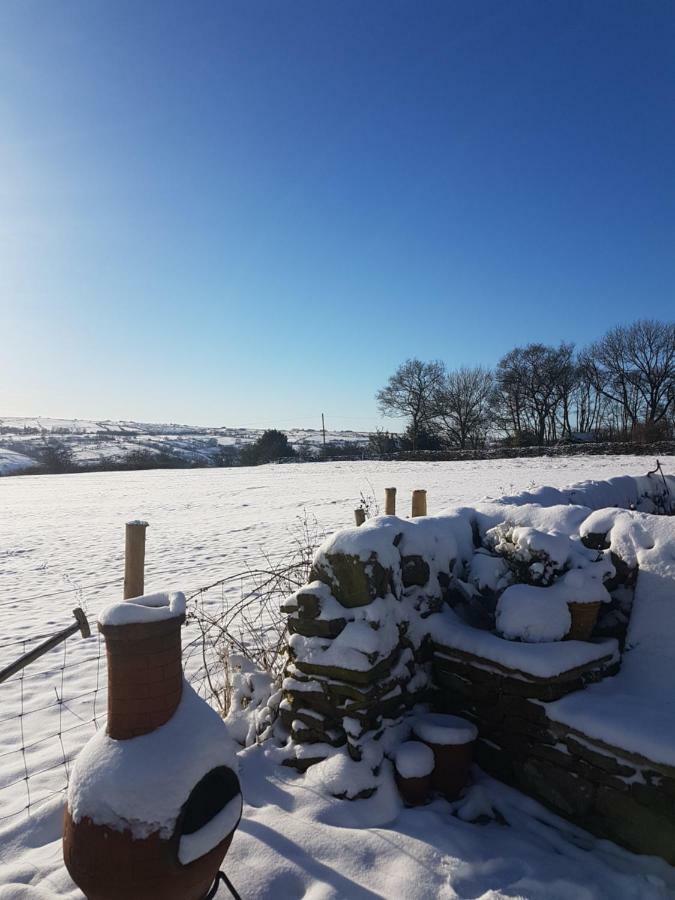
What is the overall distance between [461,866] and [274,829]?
2.73 ft

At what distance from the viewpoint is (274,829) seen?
2.26 meters

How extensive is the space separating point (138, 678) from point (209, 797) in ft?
1.68

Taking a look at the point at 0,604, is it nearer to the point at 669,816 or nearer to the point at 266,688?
the point at 266,688

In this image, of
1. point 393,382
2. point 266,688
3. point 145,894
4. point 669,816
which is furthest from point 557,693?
point 393,382

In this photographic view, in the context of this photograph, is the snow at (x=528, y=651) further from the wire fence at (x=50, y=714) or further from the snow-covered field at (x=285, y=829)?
the wire fence at (x=50, y=714)

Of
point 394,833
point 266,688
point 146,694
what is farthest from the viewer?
point 266,688

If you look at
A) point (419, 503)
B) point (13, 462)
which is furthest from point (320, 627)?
point (13, 462)

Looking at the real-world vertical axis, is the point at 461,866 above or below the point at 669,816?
below

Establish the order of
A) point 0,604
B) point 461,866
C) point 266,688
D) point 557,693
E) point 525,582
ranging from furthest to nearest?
point 0,604 → point 266,688 → point 525,582 → point 557,693 → point 461,866

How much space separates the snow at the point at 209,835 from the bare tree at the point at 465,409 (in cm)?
3771

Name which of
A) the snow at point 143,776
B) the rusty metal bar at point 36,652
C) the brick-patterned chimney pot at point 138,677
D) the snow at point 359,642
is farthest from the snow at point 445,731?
the rusty metal bar at point 36,652

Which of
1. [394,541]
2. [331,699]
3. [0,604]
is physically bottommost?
[0,604]

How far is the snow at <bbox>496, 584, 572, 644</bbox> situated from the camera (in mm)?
2789

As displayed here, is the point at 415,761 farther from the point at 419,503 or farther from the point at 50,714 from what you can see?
the point at 50,714
